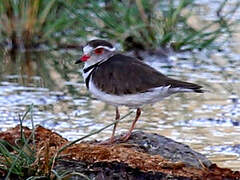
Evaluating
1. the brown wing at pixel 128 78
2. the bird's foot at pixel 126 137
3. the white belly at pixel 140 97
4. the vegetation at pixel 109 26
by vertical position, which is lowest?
the bird's foot at pixel 126 137

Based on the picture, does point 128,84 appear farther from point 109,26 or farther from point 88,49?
point 109,26

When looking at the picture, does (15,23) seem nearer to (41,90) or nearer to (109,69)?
(41,90)

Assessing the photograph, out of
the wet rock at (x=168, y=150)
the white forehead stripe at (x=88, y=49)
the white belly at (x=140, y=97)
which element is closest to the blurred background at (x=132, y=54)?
the wet rock at (x=168, y=150)

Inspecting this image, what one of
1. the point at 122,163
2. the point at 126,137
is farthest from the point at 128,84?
the point at 122,163

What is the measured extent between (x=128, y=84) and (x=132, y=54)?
13.2ft

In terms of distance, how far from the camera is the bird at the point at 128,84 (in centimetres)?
590

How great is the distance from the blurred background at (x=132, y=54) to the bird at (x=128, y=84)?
855mm

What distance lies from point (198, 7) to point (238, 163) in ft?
20.6

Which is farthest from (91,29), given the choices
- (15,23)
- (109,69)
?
(109,69)

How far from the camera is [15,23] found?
33.4 ft

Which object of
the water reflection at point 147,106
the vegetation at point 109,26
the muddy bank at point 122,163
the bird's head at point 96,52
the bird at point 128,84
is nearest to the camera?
the muddy bank at point 122,163

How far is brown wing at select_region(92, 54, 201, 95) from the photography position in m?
5.92

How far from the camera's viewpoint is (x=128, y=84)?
5.97 metres

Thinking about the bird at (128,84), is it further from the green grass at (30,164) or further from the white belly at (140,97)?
the green grass at (30,164)
